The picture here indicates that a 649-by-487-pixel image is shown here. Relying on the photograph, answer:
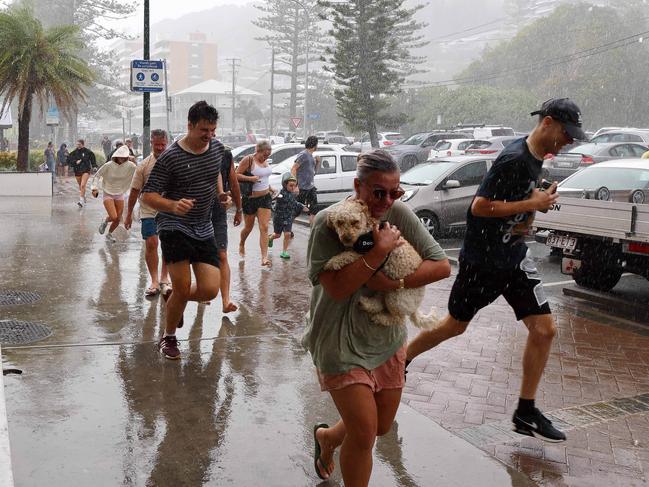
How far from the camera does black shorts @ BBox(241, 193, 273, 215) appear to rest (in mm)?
10406

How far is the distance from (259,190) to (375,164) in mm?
7283

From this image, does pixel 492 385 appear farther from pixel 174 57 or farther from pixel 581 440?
pixel 174 57

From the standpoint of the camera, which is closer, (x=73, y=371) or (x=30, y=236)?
(x=73, y=371)

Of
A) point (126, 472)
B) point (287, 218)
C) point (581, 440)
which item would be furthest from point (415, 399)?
point (287, 218)

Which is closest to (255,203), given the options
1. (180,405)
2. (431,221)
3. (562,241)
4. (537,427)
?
(562,241)

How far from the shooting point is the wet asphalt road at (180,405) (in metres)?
4.09

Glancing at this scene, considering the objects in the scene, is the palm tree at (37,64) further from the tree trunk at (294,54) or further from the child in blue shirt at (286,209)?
the tree trunk at (294,54)

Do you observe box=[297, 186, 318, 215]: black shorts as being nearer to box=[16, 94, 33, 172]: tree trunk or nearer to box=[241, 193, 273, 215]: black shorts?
box=[241, 193, 273, 215]: black shorts

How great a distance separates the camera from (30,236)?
480 inches

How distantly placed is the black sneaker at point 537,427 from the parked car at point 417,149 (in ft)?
85.3

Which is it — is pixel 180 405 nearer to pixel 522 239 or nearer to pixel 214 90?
pixel 522 239

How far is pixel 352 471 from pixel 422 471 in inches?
39.6

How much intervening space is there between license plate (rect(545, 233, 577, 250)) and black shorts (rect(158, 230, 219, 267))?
4.34 metres

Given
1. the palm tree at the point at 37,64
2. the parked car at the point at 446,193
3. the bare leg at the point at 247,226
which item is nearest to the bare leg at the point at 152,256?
the bare leg at the point at 247,226
